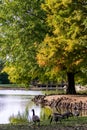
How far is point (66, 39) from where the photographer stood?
32.4m

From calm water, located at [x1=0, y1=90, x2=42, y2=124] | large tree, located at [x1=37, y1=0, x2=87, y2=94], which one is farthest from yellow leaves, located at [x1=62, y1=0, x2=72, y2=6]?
calm water, located at [x1=0, y1=90, x2=42, y2=124]

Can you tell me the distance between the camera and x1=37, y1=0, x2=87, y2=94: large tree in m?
30.5

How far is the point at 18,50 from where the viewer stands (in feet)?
136

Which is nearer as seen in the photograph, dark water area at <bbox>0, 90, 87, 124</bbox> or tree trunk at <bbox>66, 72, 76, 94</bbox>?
dark water area at <bbox>0, 90, 87, 124</bbox>

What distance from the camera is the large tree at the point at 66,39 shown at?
1202 inches

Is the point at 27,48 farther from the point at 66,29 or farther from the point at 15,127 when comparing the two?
the point at 15,127

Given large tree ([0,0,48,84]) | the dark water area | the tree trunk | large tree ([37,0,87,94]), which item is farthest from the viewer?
the tree trunk

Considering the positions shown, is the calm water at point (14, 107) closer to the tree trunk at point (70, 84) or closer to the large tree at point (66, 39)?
the tree trunk at point (70, 84)

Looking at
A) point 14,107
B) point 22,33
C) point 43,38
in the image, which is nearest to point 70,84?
point 43,38

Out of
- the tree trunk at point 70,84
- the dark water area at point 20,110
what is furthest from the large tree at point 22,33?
the dark water area at point 20,110

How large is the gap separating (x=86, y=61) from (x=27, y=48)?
8295 millimetres

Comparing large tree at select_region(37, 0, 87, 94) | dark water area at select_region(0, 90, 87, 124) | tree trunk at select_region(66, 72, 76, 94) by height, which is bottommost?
dark water area at select_region(0, 90, 87, 124)

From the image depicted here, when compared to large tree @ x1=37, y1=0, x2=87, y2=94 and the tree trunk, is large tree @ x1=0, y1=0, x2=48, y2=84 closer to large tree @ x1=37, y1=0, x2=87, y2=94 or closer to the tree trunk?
large tree @ x1=37, y1=0, x2=87, y2=94

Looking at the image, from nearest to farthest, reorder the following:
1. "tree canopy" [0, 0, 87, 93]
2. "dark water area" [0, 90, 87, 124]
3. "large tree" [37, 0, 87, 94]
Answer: "dark water area" [0, 90, 87, 124]
"large tree" [37, 0, 87, 94]
"tree canopy" [0, 0, 87, 93]
